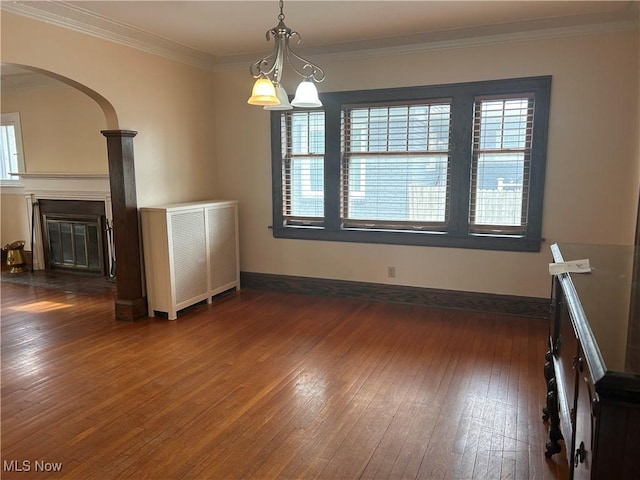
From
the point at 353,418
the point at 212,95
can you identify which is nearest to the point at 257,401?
the point at 353,418

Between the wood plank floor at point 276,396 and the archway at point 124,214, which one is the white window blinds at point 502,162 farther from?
the archway at point 124,214

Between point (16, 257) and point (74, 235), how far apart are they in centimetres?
94

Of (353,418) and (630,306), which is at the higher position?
(630,306)

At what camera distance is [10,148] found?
6.70m

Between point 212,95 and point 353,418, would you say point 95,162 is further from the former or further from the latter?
point 353,418

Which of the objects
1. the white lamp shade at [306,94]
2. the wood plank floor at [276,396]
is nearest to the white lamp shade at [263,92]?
the white lamp shade at [306,94]

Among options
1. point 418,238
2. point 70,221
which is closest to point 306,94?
point 418,238

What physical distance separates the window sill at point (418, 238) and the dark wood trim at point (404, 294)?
18.1 inches

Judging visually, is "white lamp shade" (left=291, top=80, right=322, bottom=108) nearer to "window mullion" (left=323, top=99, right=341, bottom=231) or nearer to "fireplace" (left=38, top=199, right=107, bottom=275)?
"window mullion" (left=323, top=99, right=341, bottom=231)

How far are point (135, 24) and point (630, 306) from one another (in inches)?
159

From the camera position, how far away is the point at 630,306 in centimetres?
151

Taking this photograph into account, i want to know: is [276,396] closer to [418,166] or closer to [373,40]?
[418,166]

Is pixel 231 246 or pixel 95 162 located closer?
pixel 231 246

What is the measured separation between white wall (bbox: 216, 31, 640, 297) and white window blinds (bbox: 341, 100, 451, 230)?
0.88 ft
